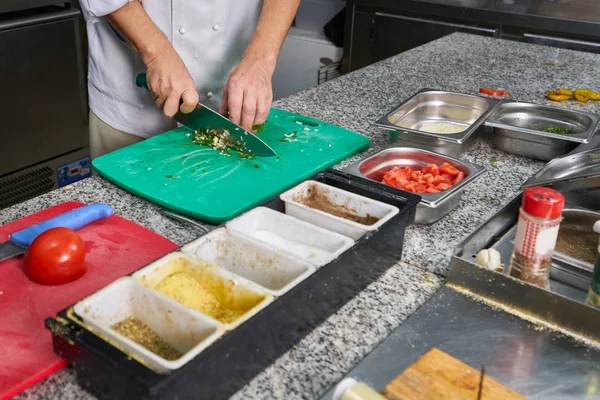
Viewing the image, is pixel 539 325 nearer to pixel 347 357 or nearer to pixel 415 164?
pixel 347 357

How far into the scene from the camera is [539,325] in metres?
0.89

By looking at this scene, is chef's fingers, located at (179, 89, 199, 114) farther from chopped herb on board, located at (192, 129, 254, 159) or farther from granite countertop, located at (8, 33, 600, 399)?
granite countertop, located at (8, 33, 600, 399)

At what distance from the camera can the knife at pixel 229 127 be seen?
132 centimetres

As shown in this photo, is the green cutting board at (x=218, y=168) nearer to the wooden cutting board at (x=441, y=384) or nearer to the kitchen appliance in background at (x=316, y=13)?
the wooden cutting board at (x=441, y=384)

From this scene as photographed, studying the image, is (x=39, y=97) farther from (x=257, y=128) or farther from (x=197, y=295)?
(x=197, y=295)

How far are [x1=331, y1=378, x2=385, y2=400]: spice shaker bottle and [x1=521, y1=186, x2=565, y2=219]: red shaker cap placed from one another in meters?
0.36

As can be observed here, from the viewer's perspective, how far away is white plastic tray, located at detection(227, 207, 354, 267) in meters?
0.92

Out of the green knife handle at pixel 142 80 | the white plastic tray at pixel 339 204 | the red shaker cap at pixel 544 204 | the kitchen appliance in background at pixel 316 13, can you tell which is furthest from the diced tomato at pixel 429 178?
the kitchen appliance in background at pixel 316 13

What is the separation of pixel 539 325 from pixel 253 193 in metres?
0.56

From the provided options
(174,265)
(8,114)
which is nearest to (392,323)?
(174,265)

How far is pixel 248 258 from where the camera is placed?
0.90 m

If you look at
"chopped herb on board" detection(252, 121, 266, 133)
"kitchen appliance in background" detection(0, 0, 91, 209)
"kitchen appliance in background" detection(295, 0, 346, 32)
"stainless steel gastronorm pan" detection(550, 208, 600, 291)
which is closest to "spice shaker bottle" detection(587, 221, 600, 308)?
"stainless steel gastronorm pan" detection(550, 208, 600, 291)

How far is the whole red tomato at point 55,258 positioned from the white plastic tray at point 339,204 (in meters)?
0.33

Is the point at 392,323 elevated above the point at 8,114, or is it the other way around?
the point at 392,323
